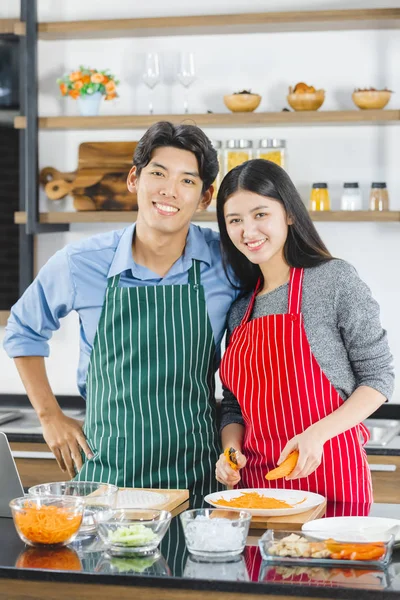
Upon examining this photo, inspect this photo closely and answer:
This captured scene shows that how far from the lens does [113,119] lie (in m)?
3.82

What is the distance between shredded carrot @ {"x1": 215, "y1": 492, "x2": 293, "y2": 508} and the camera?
1.87m

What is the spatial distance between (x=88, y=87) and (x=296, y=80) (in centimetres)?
90

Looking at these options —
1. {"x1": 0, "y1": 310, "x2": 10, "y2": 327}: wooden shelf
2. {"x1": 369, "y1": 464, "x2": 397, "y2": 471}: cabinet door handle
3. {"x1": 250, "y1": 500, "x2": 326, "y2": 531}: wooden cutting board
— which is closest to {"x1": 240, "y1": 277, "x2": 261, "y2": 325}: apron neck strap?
{"x1": 250, "y1": 500, "x2": 326, "y2": 531}: wooden cutting board

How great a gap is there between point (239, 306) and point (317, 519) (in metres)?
0.80

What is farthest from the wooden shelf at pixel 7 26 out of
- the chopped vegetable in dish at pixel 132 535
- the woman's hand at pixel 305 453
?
the chopped vegetable in dish at pixel 132 535

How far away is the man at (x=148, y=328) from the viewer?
2354 millimetres

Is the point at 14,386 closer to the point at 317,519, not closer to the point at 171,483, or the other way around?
the point at 171,483

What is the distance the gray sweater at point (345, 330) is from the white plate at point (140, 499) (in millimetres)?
531

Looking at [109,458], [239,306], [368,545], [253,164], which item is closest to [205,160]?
[253,164]

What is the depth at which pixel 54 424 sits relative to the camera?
2.49m

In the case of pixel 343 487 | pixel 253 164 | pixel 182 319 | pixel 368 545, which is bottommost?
pixel 343 487

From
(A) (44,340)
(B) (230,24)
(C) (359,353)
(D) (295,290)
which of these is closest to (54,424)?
(A) (44,340)

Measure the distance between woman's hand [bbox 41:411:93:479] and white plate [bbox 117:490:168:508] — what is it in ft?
1.31

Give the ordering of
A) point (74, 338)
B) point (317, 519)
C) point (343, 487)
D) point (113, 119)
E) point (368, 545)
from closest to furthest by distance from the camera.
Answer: point (368, 545)
point (317, 519)
point (343, 487)
point (113, 119)
point (74, 338)
